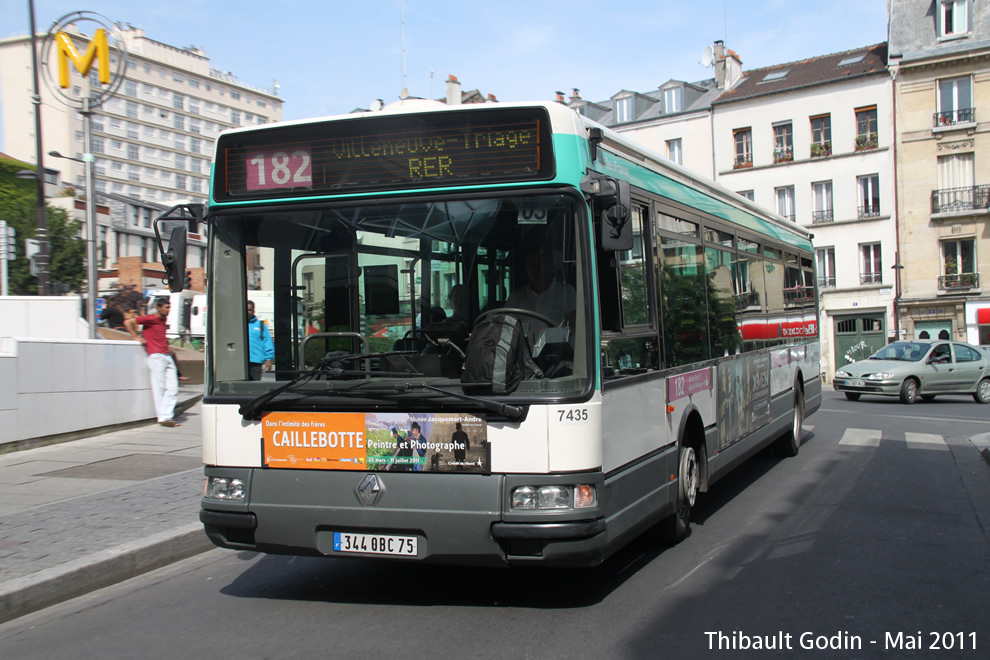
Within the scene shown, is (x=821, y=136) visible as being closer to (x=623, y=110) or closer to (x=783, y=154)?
(x=783, y=154)

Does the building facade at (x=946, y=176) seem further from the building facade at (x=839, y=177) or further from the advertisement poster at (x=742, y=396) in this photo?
the advertisement poster at (x=742, y=396)

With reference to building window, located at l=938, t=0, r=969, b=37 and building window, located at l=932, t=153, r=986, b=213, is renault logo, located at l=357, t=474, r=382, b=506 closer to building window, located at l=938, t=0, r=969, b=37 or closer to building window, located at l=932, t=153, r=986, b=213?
building window, located at l=932, t=153, r=986, b=213

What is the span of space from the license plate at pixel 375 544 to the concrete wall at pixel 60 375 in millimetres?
7544

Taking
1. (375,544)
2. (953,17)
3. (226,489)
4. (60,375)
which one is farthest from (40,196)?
(953,17)

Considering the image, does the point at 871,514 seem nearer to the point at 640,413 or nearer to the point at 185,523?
the point at 640,413

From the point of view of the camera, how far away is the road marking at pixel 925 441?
13164 mm

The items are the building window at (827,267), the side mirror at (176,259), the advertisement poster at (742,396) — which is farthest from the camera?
the building window at (827,267)

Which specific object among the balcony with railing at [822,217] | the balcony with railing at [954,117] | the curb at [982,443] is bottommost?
the curb at [982,443]

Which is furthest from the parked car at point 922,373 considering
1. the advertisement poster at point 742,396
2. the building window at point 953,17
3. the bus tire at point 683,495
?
the building window at point 953,17

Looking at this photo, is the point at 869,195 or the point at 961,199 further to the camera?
the point at 869,195

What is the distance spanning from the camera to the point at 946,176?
40344 mm

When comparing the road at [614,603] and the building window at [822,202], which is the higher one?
the building window at [822,202]

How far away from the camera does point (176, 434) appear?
12.8m

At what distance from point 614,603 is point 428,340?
74.4 inches
